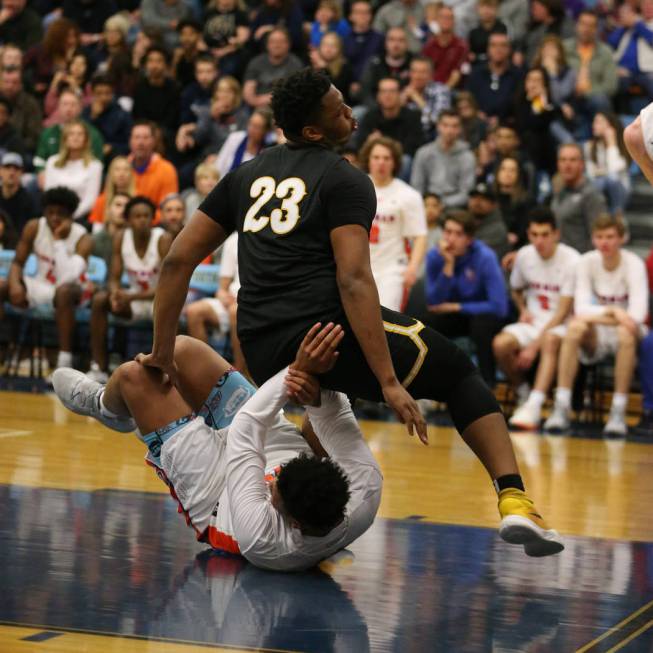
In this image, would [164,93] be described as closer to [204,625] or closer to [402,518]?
[402,518]

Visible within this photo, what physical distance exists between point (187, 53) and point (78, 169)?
2.47 metres

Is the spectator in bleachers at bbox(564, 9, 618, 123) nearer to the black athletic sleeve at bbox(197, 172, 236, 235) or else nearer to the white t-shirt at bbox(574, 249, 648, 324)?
the white t-shirt at bbox(574, 249, 648, 324)

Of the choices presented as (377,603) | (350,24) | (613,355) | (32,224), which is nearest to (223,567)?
(377,603)

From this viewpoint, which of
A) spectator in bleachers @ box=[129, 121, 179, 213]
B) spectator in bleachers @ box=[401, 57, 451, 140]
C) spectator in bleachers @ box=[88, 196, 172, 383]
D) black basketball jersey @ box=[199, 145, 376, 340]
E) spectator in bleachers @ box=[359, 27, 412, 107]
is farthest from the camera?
spectator in bleachers @ box=[359, 27, 412, 107]

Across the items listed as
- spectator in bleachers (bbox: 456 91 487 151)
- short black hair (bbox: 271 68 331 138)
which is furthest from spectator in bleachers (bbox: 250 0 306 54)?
short black hair (bbox: 271 68 331 138)

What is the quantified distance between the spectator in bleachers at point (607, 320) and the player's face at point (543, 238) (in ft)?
1.09

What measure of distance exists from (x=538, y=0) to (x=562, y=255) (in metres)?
4.23

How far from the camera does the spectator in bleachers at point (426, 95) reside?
12.4 metres

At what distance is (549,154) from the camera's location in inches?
467

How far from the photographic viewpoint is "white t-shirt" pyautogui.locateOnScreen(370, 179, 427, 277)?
31.0ft

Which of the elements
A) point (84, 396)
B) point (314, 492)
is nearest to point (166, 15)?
point (84, 396)

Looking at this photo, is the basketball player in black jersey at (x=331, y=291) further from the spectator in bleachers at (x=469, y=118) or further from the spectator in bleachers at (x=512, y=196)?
the spectator in bleachers at (x=469, y=118)

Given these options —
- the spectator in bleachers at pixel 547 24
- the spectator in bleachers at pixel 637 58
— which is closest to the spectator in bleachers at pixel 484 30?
the spectator in bleachers at pixel 547 24

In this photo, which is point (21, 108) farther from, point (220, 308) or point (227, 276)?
point (220, 308)
